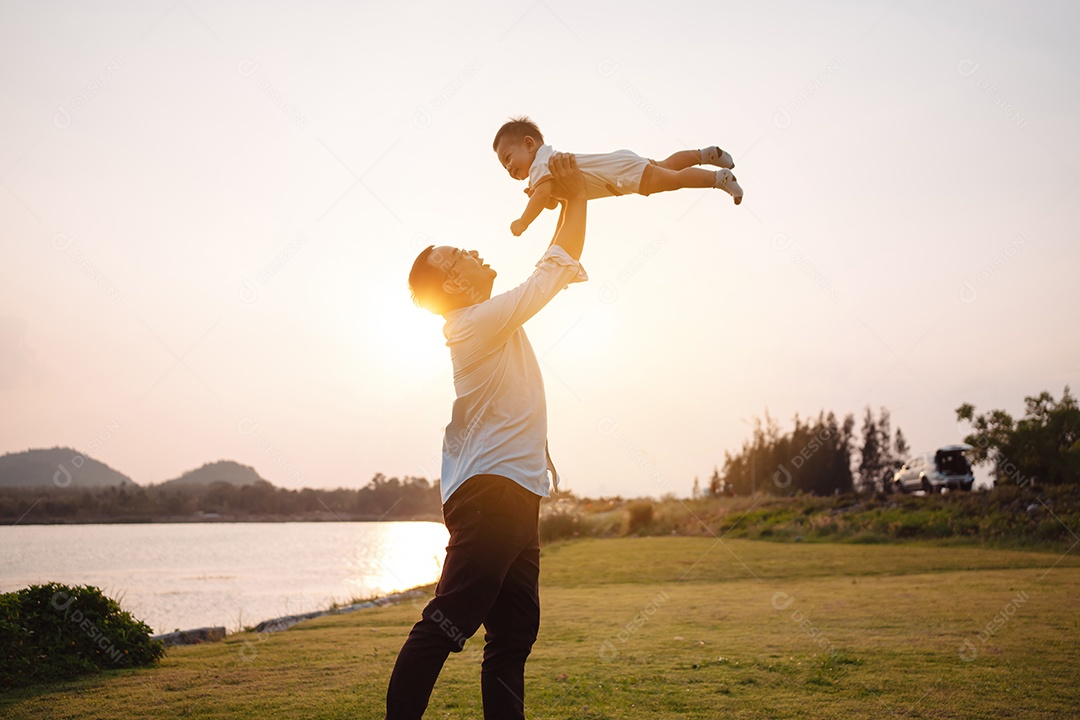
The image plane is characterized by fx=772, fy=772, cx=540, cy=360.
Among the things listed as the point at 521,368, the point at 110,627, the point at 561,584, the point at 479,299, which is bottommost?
the point at 561,584

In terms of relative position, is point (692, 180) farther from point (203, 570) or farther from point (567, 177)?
point (203, 570)

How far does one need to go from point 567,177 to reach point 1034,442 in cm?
2789

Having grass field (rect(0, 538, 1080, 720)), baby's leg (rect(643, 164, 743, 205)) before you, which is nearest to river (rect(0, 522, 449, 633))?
grass field (rect(0, 538, 1080, 720))

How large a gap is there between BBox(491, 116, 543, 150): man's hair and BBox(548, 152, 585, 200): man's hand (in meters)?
0.54

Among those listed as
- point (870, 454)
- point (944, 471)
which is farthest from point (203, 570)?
point (870, 454)

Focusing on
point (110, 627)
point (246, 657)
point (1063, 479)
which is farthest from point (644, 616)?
point (1063, 479)

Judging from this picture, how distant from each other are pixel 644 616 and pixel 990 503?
16023mm

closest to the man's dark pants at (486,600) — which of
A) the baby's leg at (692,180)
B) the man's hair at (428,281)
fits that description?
the man's hair at (428,281)

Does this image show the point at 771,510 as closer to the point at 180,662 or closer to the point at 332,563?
the point at 332,563

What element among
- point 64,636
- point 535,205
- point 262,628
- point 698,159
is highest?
point 698,159

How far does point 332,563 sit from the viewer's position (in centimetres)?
1988

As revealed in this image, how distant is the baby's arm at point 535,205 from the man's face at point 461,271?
0.24 metres

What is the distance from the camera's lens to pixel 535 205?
336cm

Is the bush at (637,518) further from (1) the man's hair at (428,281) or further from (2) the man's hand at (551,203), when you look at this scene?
(1) the man's hair at (428,281)
